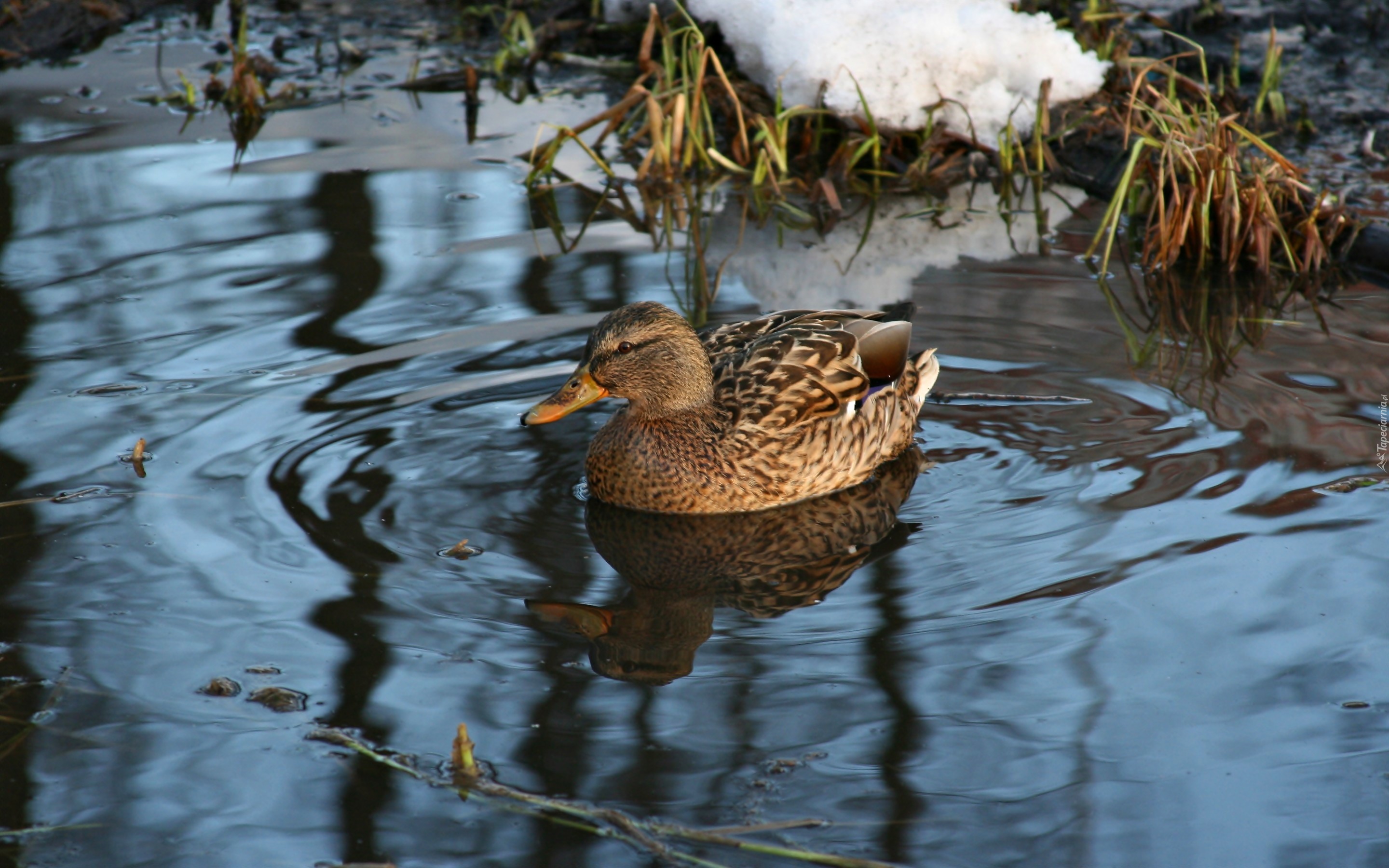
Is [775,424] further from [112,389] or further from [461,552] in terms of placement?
[112,389]

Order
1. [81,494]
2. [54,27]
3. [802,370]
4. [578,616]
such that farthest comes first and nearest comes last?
[54,27] → [802,370] → [81,494] → [578,616]

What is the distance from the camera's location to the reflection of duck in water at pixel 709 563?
421 cm

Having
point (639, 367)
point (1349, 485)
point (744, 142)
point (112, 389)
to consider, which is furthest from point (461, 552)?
point (744, 142)

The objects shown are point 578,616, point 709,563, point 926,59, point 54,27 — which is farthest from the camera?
point 54,27

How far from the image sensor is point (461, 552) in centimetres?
462

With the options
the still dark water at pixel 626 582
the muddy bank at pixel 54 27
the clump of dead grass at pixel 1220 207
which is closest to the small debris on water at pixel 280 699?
the still dark water at pixel 626 582

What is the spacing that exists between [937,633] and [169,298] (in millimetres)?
4275

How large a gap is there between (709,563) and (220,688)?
1.71 metres

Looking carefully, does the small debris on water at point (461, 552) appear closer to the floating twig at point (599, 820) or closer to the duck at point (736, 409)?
the duck at point (736, 409)

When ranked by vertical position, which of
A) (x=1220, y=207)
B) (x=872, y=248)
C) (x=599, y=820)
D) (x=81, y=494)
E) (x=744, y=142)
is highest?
(x=744, y=142)

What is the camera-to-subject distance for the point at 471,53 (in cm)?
1032

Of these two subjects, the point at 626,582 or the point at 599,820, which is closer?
the point at 599,820

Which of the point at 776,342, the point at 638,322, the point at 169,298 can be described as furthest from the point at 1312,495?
the point at 169,298

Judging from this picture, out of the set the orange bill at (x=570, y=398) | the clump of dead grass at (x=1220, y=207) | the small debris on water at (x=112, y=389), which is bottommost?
the small debris on water at (x=112, y=389)
